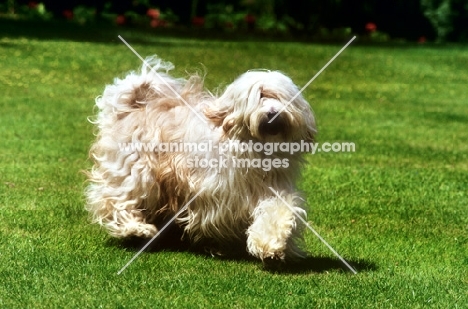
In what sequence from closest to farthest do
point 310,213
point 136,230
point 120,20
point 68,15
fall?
point 136,230, point 310,213, point 120,20, point 68,15

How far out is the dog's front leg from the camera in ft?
19.7

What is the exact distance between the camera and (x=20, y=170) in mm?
9789

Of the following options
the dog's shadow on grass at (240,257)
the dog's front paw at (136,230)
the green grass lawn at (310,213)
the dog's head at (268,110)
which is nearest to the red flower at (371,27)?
the green grass lawn at (310,213)

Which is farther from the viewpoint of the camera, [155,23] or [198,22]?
[198,22]

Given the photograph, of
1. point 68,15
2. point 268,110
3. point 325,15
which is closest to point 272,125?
point 268,110

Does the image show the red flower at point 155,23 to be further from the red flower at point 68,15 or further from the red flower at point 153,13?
the red flower at point 68,15

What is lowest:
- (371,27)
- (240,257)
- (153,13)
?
(153,13)

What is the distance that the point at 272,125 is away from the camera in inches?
238

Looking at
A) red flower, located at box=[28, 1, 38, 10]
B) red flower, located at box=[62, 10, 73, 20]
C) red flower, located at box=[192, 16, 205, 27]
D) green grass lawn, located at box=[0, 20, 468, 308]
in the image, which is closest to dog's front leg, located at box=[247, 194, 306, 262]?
green grass lawn, located at box=[0, 20, 468, 308]

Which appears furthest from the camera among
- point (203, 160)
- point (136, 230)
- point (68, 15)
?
point (68, 15)

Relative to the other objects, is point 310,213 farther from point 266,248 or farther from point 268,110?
point 268,110

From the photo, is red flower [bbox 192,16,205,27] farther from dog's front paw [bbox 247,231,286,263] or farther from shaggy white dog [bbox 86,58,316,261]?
dog's front paw [bbox 247,231,286,263]

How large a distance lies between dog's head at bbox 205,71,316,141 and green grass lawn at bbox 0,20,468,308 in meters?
0.94

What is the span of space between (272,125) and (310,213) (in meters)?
2.36
